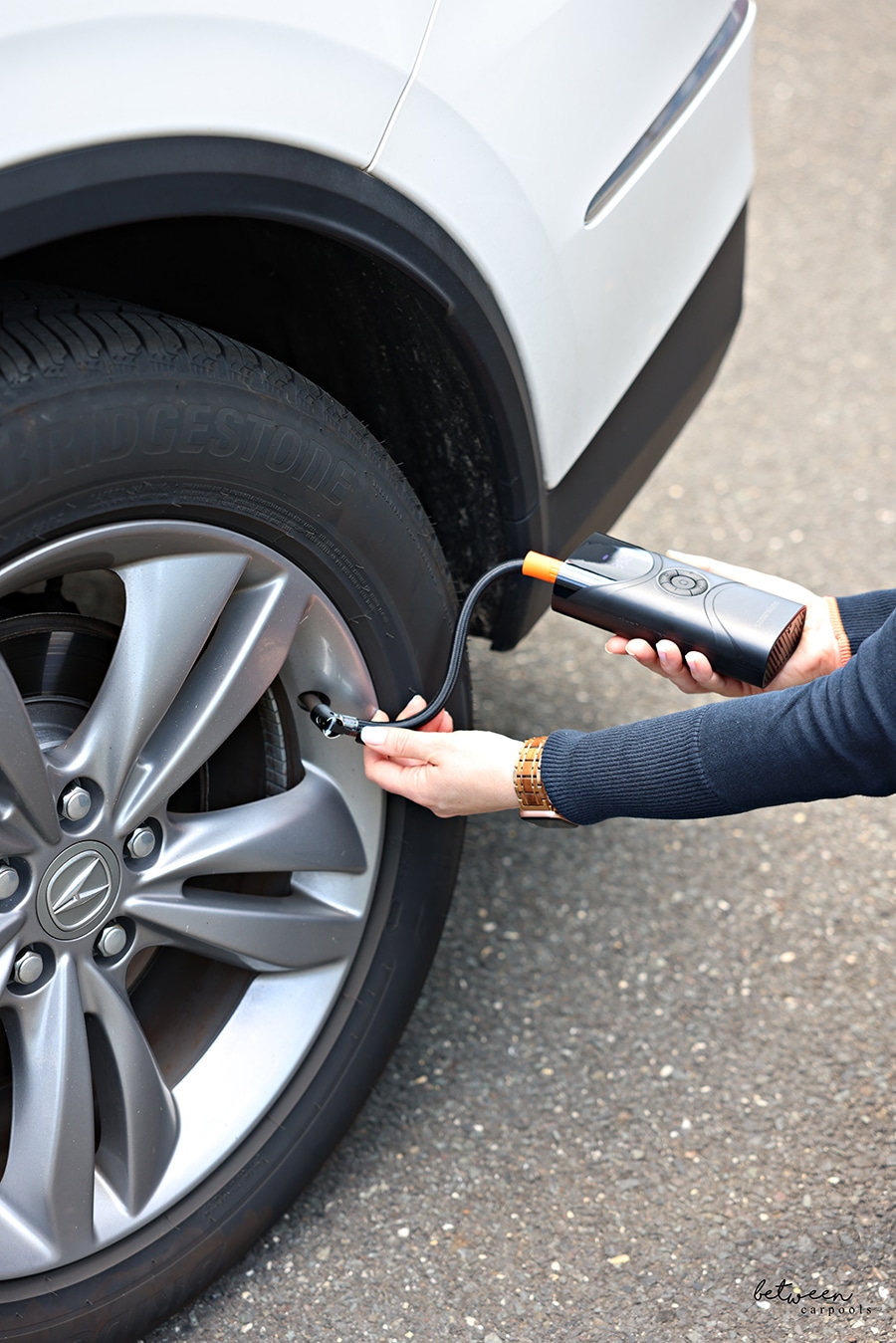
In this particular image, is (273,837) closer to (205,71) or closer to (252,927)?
(252,927)

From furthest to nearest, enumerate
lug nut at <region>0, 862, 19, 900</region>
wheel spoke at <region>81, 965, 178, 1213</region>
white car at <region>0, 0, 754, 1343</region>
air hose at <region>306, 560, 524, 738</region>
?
air hose at <region>306, 560, 524, 738</region> < wheel spoke at <region>81, 965, 178, 1213</region> < lug nut at <region>0, 862, 19, 900</region> < white car at <region>0, 0, 754, 1343</region>

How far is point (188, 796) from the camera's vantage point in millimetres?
1518

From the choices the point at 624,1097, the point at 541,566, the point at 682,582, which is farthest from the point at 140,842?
the point at 624,1097

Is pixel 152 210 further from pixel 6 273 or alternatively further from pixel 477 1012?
pixel 477 1012

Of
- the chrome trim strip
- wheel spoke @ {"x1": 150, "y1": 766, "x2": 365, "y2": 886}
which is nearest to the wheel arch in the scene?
the chrome trim strip

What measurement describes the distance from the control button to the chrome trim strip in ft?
1.36

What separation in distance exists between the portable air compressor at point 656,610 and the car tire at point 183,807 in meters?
0.04

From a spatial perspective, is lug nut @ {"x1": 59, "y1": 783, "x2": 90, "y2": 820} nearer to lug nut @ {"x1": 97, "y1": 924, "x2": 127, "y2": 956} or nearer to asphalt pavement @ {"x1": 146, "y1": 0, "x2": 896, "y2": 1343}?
lug nut @ {"x1": 97, "y1": 924, "x2": 127, "y2": 956}

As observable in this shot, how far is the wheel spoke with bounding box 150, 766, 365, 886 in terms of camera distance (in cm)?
133

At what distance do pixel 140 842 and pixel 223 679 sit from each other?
19 centimetres

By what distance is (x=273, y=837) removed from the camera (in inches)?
54.9

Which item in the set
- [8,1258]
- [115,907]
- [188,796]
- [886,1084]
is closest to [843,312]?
[886,1084]

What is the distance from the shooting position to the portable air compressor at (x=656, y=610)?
56.2 inches

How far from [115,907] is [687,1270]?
820mm
